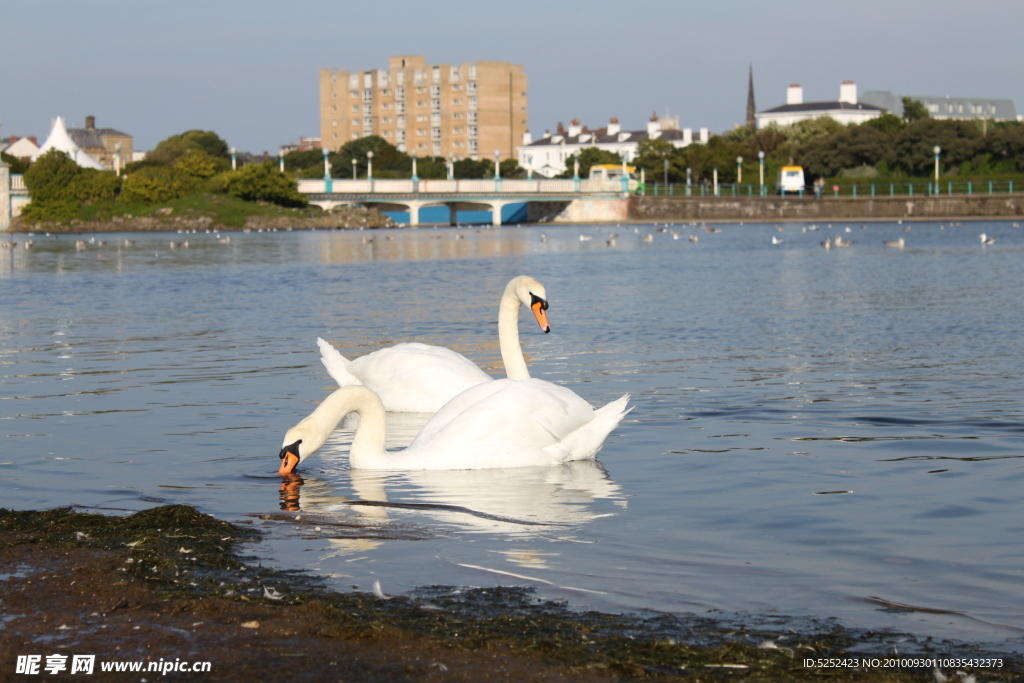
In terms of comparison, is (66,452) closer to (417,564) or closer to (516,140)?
(417,564)

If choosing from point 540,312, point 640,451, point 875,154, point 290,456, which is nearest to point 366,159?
point 875,154

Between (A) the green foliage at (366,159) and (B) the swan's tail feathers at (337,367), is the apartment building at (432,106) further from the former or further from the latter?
(B) the swan's tail feathers at (337,367)

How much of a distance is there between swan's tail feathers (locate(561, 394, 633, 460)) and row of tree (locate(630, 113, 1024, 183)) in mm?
88487

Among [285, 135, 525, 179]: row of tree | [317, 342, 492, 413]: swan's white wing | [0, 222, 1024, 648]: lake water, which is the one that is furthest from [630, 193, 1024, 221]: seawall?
[317, 342, 492, 413]: swan's white wing

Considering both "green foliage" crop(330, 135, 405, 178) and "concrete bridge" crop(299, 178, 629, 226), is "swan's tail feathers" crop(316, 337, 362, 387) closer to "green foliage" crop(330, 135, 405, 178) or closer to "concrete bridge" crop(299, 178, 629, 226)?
"concrete bridge" crop(299, 178, 629, 226)

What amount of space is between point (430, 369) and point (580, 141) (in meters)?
159

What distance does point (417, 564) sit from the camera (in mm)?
5715

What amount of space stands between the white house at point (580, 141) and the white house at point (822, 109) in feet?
35.8

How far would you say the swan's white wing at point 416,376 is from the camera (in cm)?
1006

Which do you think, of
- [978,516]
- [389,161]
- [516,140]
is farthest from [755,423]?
[516,140]

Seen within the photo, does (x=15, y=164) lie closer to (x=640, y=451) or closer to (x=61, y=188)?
(x=61, y=188)

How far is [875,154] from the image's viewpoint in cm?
9562

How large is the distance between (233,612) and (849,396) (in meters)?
7.52

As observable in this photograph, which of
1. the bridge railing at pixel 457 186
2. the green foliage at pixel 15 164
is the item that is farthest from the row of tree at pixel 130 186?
the green foliage at pixel 15 164
